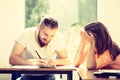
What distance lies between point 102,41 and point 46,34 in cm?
60

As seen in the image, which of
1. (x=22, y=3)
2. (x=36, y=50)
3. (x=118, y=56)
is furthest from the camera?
(x=22, y=3)

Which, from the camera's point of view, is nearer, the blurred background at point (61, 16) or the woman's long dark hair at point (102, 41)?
the woman's long dark hair at point (102, 41)

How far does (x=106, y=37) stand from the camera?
270cm

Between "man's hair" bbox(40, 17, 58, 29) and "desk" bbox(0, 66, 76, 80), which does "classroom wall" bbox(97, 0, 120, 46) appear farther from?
"desk" bbox(0, 66, 76, 80)

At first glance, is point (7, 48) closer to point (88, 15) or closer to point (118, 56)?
point (88, 15)

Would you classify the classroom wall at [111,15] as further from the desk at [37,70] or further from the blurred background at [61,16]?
the desk at [37,70]

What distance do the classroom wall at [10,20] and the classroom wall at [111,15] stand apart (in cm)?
120

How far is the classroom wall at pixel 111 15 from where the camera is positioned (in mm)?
3955

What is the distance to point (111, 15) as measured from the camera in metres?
3.97

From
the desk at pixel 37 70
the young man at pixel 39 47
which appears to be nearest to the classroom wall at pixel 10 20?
the young man at pixel 39 47

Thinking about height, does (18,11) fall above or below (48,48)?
above

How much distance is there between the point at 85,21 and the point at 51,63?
5.40ft

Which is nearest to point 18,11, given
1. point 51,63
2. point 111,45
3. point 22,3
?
point 22,3

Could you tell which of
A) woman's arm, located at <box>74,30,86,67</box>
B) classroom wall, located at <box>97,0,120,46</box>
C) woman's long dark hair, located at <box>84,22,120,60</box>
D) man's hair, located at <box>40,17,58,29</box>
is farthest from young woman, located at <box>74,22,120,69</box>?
classroom wall, located at <box>97,0,120,46</box>
